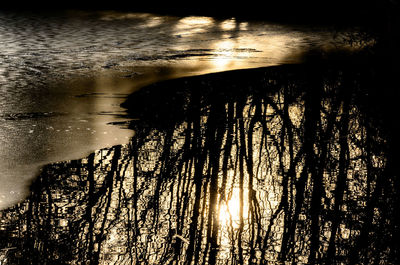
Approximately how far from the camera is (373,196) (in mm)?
3957

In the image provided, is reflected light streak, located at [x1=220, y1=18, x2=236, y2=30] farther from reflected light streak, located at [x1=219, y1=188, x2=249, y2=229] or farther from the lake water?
Answer: reflected light streak, located at [x1=219, y1=188, x2=249, y2=229]

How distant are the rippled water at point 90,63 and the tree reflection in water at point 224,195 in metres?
0.37

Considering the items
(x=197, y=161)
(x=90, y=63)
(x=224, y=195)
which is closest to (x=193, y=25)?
(x=90, y=63)

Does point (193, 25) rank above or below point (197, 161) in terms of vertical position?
above

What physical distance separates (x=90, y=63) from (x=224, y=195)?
216 inches

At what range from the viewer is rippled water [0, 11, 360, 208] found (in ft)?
16.4

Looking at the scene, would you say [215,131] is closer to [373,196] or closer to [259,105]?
[259,105]

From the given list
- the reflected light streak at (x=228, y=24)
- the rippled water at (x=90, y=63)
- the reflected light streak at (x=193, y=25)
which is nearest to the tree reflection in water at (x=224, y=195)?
the rippled water at (x=90, y=63)

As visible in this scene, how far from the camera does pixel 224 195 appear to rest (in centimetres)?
389

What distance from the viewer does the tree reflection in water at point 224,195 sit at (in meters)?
3.20

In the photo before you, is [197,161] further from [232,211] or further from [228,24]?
[228,24]

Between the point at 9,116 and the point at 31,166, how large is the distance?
1626 millimetres

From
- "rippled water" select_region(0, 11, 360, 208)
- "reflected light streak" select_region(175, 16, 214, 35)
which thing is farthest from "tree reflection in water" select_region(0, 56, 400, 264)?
"reflected light streak" select_region(175, 16, 214, 35)

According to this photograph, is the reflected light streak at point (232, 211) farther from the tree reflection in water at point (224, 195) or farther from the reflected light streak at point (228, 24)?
the reflected light streak at point (228, 24)
